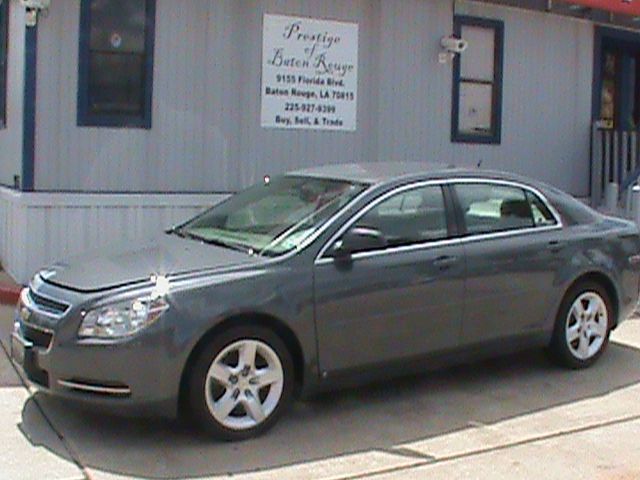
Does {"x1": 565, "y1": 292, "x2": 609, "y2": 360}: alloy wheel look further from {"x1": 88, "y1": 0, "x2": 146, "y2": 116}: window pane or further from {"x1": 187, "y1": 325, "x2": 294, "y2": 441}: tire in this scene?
{"x1": 88, "y1": 0, "x2": 146, "y2": 116}: window pane

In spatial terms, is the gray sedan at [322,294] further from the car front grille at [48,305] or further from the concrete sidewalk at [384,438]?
the concrete sidewalk at [384,438]

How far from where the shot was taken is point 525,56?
11.6 meters

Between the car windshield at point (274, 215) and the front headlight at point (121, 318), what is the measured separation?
0.85m

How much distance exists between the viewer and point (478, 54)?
11.2 meters

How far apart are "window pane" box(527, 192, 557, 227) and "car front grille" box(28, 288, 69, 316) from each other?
3.56 metres

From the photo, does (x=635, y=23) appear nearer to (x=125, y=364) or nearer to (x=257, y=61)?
(x=257, y=61)

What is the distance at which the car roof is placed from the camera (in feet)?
19.5

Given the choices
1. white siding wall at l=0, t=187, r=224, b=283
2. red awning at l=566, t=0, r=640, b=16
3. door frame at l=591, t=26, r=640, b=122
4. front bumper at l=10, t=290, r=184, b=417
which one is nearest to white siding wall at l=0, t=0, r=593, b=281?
white siding wall at l=0, t=187, r=224, b=283

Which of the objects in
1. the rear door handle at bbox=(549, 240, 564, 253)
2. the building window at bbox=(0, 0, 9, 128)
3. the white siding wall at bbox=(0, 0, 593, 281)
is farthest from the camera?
the building window at bbox=(0, 0, 9, 128)

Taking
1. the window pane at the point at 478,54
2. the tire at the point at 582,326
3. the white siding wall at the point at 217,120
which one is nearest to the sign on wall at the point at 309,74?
the white siding wall at the point at 217,120

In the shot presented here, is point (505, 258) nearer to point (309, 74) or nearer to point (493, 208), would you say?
point (493, 208)

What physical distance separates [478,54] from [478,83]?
387mm

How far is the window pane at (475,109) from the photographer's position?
11172 millimetres

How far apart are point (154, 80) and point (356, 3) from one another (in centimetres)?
272
